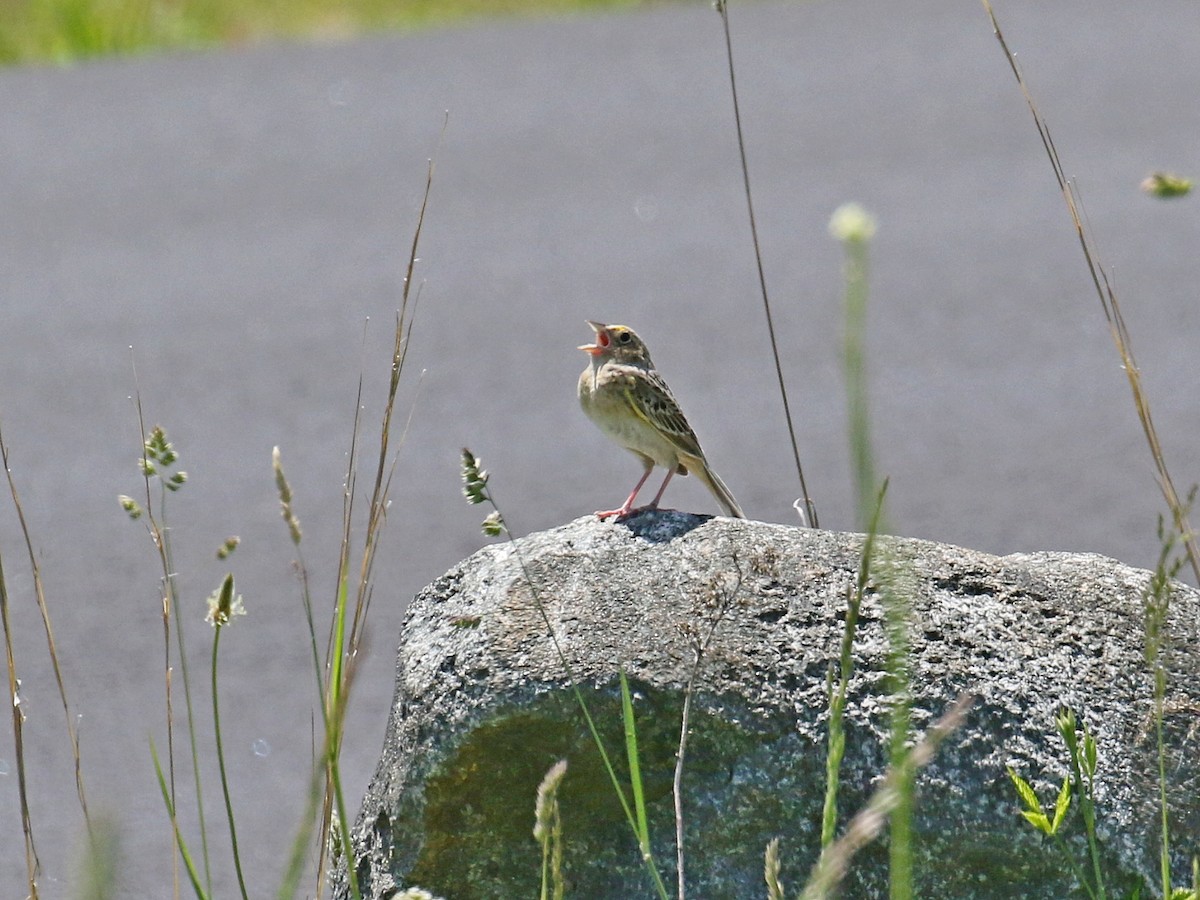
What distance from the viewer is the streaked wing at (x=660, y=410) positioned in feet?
14.5

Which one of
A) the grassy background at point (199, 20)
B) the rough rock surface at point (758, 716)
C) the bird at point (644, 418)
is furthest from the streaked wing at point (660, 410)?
the grassy background at point (199, 20)

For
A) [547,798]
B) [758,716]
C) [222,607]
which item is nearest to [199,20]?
[222,607]

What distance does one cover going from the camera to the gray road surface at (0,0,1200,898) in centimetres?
592

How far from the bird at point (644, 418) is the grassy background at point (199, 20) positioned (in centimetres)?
859

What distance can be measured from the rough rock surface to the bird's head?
153 cm

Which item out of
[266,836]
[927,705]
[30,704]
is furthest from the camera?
[30,704]

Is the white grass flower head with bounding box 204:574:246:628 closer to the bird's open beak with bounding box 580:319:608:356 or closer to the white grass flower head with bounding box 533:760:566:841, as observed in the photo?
the white grass flower head with bounding box 533:760:566:841

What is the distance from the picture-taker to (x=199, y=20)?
42.6ft

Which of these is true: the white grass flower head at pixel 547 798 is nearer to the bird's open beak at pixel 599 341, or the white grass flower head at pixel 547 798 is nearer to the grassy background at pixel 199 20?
the bird's open beak at pixel 599 341

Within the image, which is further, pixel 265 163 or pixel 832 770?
pixel 265 163

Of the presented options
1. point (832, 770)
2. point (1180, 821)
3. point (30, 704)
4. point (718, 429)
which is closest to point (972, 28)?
point (718, 429)

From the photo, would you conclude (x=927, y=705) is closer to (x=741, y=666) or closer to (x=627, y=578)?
(x=741, y=666)

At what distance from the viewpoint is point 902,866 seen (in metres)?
1.69

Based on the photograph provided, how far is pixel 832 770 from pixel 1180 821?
1504 millimetres
